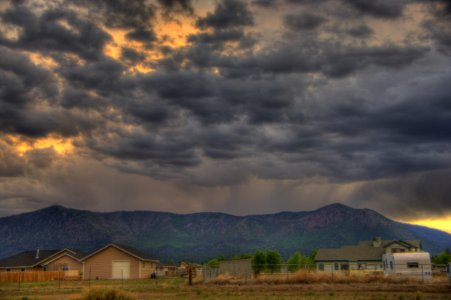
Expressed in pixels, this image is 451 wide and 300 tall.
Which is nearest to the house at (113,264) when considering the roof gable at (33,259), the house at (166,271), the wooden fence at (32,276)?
the wooden fence at (32,276)

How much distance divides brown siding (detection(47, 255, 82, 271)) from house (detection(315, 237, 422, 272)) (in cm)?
4260

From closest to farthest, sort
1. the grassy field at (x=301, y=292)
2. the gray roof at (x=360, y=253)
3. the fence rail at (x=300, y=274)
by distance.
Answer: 1. the grassy field at (x=301, y=292)
2. the fence rail at (x=300, y=274)
3. the gray roof at (x=360, y=253)

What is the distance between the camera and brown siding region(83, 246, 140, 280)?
9483cm

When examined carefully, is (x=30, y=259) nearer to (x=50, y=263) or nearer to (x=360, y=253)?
(x=50, y=263)

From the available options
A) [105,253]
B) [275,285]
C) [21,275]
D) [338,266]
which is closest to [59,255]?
[105,253]

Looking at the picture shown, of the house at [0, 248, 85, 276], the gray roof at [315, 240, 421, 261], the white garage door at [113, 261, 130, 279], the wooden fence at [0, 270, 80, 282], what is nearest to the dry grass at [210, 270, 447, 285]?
the wooden fence at [0, 270, 80, 282]

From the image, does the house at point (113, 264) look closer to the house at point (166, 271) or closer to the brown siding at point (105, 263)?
the brown siding at point (105, 263)

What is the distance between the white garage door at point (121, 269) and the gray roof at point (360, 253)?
111 feet

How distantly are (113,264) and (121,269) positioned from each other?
1649mm

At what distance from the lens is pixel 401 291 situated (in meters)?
47.2

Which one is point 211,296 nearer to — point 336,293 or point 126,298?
point 336,293

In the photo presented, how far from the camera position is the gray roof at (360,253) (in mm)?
98188

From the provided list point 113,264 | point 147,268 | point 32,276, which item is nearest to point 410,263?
point 147,268

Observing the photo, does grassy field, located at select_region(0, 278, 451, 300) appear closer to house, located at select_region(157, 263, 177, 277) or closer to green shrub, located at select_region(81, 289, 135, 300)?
green shrub, located at select_region(81, 289, 135, 300)
